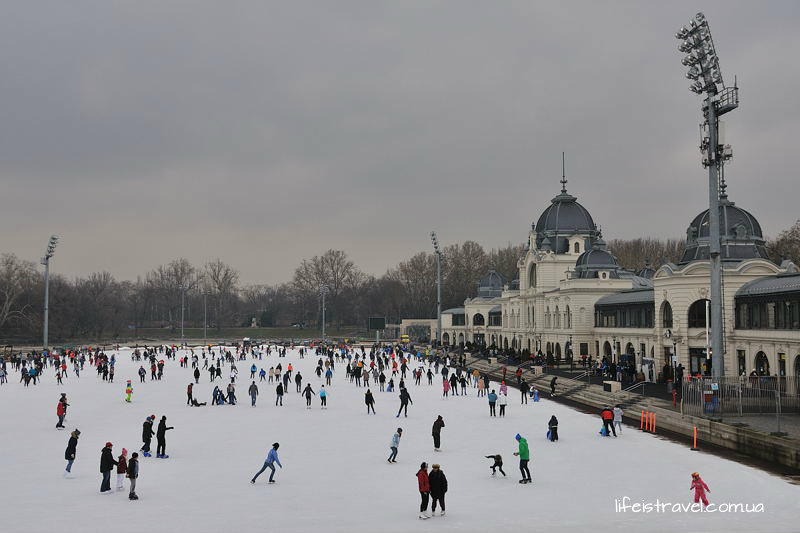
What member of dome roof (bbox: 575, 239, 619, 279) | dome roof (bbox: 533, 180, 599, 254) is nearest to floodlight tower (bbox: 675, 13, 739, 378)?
dome roof (bbox: 575, 239, 619, 279)

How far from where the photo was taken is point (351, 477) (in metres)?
18.2

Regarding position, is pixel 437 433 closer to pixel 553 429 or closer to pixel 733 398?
pixel 553 429

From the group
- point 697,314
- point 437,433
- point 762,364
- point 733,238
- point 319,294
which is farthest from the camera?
point 319,294

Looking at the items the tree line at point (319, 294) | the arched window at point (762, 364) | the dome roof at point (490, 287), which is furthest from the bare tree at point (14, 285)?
the arched window at point (762, 364)

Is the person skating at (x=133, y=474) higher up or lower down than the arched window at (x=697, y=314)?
lower down

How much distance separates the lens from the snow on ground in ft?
46.0

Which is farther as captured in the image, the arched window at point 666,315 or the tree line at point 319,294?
the tree line at point 319,294

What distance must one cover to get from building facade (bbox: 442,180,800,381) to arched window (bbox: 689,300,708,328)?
0.06 m

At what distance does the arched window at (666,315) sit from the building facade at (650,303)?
0.20 ft

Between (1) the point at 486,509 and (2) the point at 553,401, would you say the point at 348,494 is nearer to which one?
(1) the point at 486,509

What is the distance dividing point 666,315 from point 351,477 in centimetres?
3307

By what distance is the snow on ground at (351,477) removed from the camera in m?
14.0

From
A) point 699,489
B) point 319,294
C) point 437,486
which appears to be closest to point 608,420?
point 699,489

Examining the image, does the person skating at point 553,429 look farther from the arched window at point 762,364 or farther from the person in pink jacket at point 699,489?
the arched window at point 762,364
